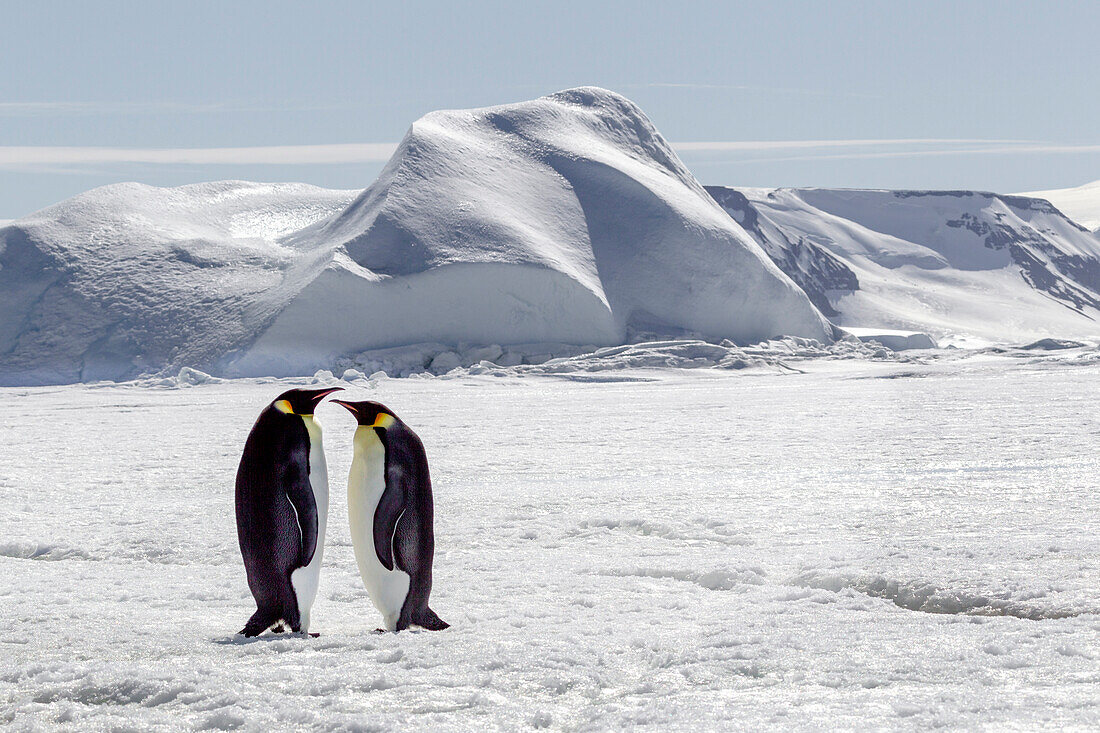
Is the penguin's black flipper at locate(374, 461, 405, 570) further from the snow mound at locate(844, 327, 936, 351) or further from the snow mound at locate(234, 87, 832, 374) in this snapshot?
the snow mound at locate(844, 327, 936, 351)

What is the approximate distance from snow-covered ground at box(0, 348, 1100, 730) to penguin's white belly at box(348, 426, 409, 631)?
0.15 metres

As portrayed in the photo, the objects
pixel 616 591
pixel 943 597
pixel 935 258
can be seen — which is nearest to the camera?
pixel 943 597

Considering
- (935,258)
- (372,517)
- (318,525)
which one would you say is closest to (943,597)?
(372,517)

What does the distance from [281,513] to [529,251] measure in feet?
67.7

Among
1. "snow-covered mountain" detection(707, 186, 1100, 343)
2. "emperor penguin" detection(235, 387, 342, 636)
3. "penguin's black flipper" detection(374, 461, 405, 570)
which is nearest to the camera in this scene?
"emperor penguin" detection(235, 387, 342, 636)

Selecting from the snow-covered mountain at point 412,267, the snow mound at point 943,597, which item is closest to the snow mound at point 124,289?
the snow-covered mountain at point 412,267

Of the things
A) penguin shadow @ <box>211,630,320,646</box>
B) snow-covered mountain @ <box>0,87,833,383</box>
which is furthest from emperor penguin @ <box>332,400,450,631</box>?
snow-covered mountain @ <box>0,87,833,383</box>

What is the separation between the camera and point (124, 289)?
23781 millimetres

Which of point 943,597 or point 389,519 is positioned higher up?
point 389,519

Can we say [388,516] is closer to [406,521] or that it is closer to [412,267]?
[406,521]

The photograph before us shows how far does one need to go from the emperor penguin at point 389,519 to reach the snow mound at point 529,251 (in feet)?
59.8

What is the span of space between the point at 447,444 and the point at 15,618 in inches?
239

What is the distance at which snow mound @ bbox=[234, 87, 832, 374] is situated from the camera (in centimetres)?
2277

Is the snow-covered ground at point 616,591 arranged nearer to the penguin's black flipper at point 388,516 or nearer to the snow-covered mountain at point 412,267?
the penguin's black flipper at point 388,516
